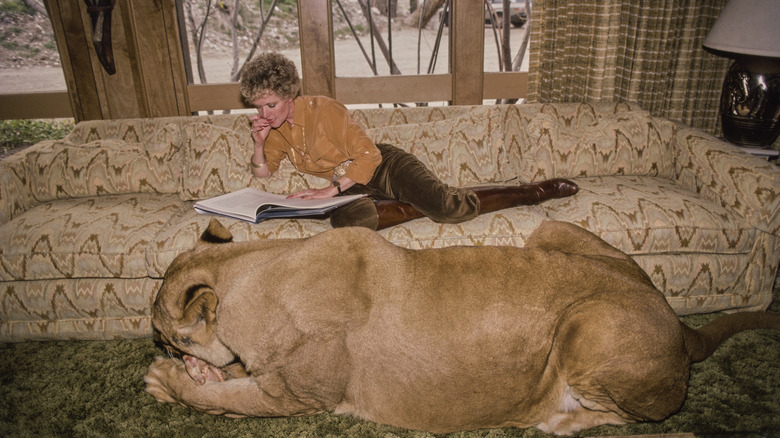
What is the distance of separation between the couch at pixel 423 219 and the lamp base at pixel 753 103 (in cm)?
50

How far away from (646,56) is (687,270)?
2.34 m

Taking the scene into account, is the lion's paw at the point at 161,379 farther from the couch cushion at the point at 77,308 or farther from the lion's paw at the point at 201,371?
the couch cushion at the point at 77,308

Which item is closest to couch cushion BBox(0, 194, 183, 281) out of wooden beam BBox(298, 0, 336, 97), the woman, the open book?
the open book

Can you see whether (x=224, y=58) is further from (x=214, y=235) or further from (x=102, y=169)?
(x=214, y=235)

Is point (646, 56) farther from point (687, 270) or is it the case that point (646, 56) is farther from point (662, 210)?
point (687, 270)

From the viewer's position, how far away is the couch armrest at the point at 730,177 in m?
2.75

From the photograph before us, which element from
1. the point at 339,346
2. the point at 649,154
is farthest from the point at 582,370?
the point at 649,154

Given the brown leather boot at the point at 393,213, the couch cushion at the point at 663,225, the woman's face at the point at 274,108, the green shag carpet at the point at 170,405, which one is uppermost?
the woman's face at the point at 274,108

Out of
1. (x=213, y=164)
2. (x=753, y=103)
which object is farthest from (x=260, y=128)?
(x=753, y=103)

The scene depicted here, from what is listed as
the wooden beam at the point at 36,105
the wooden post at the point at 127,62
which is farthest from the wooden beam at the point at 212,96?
the wooden beam at the point at 36,105

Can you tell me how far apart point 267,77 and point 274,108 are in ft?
0.67

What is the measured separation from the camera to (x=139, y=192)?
344 cm

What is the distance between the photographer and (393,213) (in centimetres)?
284

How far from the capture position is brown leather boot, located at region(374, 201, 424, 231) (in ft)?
9.23
